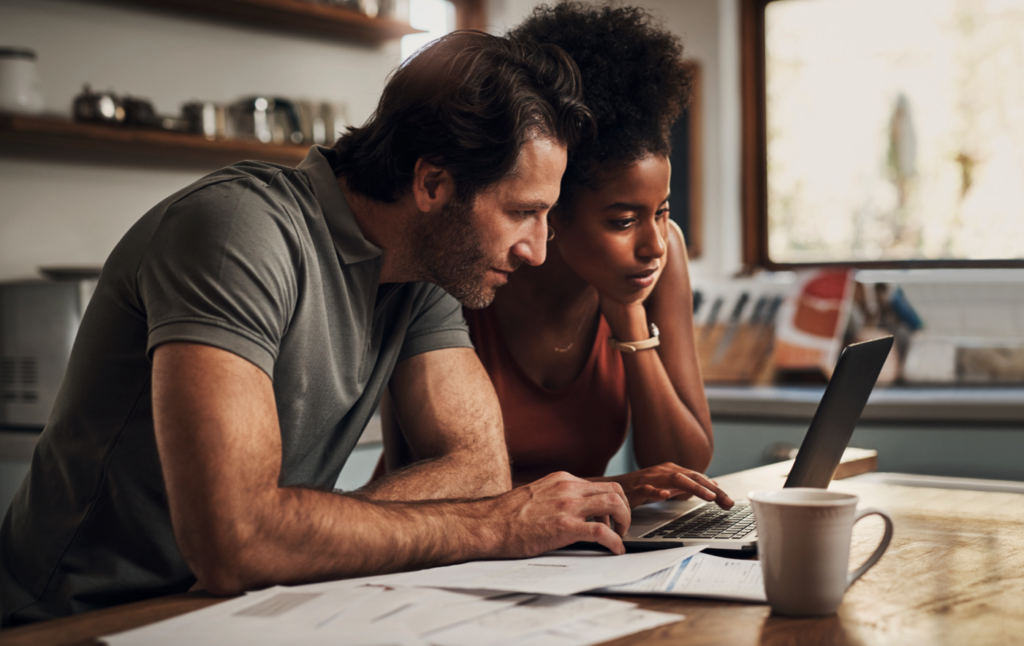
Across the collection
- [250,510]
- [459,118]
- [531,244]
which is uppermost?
[459,118]

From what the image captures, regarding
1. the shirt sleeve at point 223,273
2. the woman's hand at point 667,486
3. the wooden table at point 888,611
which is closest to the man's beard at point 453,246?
the shirt sleeve at point 223,273

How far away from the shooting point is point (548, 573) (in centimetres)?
89

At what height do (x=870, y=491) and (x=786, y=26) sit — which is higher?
(x=786, y=26)

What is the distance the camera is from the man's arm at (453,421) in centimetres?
125

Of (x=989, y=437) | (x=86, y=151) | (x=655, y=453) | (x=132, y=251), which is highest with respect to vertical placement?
(x=86, y=151)

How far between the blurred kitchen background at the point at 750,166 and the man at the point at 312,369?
3.95 feet

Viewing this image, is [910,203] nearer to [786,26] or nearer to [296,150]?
[786,26]

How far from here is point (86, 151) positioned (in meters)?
2.72

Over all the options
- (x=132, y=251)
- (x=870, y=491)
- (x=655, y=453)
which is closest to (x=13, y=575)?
(x=132, y=251)

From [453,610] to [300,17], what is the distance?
2624 mm

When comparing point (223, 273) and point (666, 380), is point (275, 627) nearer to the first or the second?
point (223, 273)

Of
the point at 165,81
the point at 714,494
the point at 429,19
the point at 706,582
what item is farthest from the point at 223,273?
the point at 429,19

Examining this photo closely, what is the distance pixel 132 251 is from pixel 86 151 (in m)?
1.90

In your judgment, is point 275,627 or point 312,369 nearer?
point 275,627
